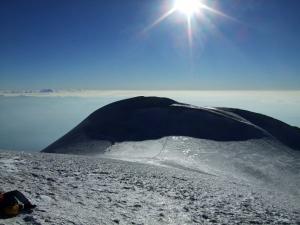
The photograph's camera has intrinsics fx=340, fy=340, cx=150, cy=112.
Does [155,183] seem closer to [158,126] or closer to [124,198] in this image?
[124,198]

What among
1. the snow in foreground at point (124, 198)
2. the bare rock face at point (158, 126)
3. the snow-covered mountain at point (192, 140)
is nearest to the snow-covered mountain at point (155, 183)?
the snow in foreground at point (124, 198)

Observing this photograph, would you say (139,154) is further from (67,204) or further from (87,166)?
(67,204)

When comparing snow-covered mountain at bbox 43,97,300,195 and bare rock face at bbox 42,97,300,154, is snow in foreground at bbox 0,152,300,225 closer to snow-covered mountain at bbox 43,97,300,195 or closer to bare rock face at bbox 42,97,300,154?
snow-covered mountain at bbox 43,97,300,195

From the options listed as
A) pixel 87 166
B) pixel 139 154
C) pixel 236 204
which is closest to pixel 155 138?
pixel 139 154

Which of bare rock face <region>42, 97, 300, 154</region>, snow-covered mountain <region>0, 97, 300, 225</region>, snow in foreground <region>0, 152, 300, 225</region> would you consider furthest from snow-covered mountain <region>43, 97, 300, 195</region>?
snow in foreground <region>0, 152, 300, 225</region>

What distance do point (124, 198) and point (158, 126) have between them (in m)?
28.9

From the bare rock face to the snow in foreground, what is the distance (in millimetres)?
16330

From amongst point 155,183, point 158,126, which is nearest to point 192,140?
point 158,126

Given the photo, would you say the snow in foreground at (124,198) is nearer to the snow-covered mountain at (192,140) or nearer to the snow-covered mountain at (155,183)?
the snow-covered mountain at (155,183)

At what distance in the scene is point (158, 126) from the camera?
39.5 m

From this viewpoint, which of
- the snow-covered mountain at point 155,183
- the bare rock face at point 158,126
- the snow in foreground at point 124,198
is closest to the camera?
the snow in foreground at point 124,198

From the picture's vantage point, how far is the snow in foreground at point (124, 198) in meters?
8.99

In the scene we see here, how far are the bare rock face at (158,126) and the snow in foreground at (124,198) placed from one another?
1633 cm

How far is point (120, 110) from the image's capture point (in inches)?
1805
